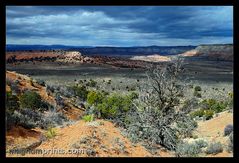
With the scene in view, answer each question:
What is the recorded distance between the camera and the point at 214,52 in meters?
76.9

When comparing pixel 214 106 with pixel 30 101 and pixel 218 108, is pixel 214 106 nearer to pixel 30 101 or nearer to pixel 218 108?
pixel 218 108

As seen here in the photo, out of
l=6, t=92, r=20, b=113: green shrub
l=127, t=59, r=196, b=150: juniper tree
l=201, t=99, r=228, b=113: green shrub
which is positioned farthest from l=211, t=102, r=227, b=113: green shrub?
l=6, t=92, r=20, b=113: green shrub

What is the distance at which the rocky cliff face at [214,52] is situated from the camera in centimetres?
7369

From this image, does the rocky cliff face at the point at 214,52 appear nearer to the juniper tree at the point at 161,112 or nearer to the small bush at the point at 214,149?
the juniper tree at the point at 161,112

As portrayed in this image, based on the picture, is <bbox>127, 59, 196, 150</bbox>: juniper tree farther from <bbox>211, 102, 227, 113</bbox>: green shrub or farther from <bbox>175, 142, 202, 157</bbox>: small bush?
<bbox>211, 102, 227, 113</bbox>: green shrub

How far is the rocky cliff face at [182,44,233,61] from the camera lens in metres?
73.7

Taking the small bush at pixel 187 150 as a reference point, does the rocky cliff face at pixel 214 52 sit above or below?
above

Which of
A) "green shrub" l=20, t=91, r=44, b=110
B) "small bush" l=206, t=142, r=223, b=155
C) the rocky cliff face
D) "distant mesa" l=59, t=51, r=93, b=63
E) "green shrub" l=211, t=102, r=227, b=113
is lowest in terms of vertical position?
"green shrub" l=211, t=102, r=227, b=113

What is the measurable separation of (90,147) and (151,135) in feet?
9.26

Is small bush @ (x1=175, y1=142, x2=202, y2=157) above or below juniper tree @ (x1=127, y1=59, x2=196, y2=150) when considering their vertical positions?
below

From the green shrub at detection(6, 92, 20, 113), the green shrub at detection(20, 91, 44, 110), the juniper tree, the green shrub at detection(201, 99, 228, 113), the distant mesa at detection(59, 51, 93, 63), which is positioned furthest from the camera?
the distant mesa at detection(59, 51, 93, 63)

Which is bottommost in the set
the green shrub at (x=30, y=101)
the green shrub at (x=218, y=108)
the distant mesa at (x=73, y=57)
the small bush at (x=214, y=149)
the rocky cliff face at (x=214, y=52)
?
the green shrub at (x=218, y=108)

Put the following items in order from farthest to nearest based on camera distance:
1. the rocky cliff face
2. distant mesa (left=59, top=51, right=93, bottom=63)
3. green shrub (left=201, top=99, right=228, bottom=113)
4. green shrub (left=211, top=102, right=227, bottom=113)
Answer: the rocky cliff face → distant mesa (left=59, top=51, right=93, bottom=63) → green shrub (left=201, top=99, right=228, bottom=113) → green shrub (left=211, top=102, right=227, bottom=113)

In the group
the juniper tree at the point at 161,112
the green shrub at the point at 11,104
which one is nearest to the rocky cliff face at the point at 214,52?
the green shrub at the point at 11,104
